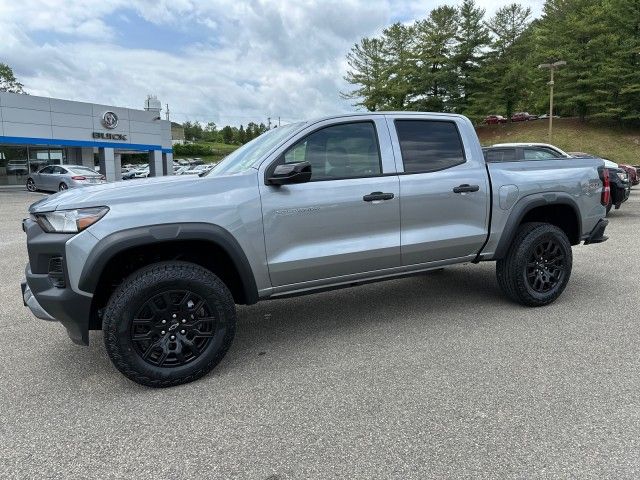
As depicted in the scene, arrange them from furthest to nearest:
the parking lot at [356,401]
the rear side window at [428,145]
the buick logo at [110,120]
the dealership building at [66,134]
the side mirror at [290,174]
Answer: the buick logo at [110,120], the dealership building at [66,134], the rear side window at [428,145], the side mirror at [290,174], the parking lot at [356,401]

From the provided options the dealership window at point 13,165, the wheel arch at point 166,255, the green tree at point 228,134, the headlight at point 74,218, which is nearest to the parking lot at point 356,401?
the wheel arch at point 166,255

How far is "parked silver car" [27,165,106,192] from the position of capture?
2086 cm

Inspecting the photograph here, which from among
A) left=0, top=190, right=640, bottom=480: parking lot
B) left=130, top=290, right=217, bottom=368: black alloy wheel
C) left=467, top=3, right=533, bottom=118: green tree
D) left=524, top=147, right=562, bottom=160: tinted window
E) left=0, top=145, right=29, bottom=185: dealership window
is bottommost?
left=0, top=190, right=640, bottom=480: parking lot

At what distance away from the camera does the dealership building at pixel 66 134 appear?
27.4 m

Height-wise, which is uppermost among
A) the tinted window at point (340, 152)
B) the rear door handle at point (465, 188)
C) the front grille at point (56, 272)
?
the tinted window at point (340, 152)

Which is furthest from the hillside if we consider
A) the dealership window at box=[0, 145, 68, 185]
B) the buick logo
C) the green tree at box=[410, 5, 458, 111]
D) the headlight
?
the headlight

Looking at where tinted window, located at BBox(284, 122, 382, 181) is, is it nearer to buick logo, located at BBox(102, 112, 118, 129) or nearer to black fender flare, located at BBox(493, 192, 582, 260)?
black fender flare, located at BBox(493, 192, 582, 260)

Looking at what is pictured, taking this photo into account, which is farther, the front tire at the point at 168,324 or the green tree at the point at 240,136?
the green tree at the point at 240,136

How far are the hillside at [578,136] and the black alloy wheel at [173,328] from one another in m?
37.8

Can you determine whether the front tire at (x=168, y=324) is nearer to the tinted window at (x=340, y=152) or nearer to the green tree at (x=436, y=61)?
the tinted window at (x=340, y=152)

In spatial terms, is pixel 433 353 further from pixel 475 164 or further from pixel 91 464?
pixel 91 464

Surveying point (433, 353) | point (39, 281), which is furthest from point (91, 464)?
point (433, 353)

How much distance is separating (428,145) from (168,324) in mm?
2664

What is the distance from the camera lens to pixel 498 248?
462 cm
